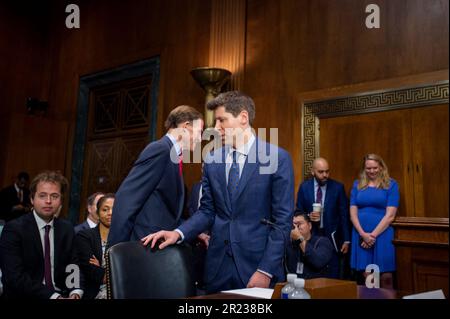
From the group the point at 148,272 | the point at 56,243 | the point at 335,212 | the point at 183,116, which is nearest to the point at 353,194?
the point at 335,212

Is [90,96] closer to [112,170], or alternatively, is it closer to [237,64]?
[112,170]

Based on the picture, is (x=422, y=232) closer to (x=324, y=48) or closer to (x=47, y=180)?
(x=47, y=180)

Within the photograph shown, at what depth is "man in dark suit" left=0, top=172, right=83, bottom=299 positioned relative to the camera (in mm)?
1919

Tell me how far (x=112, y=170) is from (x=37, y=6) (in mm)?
3235

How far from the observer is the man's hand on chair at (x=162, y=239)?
135cm

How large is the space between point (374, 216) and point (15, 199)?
4.57m

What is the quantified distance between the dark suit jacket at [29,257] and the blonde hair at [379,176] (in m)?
2.35

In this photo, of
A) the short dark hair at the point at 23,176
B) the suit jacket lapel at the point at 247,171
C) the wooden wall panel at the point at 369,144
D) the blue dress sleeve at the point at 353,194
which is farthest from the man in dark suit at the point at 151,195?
the short dark hair at the point at 23,176

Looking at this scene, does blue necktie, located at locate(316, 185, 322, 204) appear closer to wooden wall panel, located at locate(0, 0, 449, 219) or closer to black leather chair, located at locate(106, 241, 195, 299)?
wooden wall panel, located at locate(0, 0, 449, 219)

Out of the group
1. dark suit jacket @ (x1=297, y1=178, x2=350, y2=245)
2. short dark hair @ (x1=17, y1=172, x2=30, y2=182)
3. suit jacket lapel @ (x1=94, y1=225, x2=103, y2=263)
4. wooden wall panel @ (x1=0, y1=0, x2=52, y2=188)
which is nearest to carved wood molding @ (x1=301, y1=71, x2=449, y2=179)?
dark suit jacket @ (x1=297, y1=178, x2=350, y2=245)

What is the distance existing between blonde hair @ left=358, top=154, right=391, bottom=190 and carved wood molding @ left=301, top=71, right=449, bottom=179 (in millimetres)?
508

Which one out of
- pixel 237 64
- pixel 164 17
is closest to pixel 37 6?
pixel 164 17

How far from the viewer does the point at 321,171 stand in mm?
3844

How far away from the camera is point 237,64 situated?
15.5 feet
